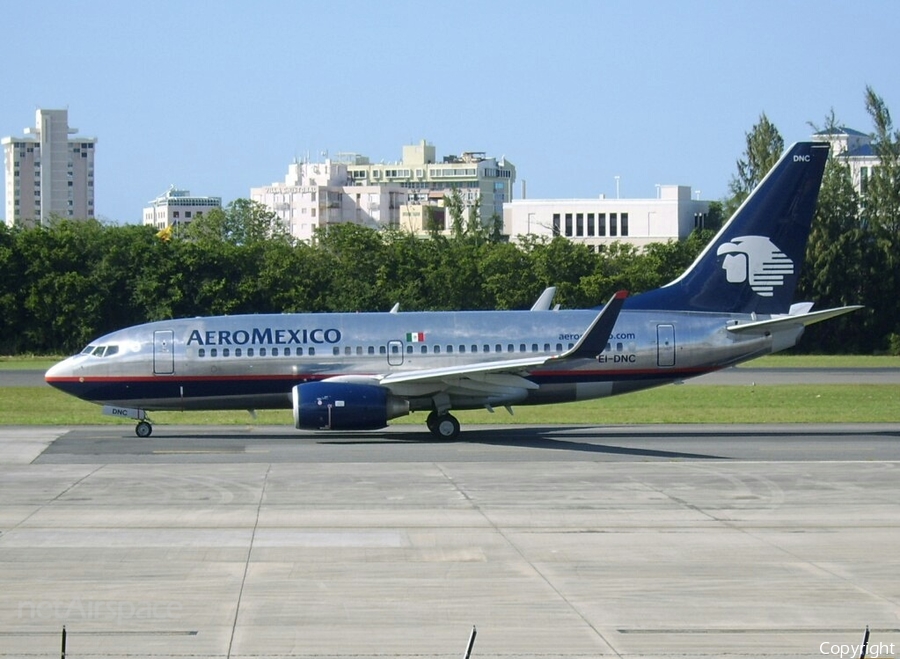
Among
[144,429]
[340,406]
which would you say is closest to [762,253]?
[340,406]

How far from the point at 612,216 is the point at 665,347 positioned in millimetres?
106338

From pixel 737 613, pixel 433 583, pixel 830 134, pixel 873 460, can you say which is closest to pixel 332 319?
pixel 873 460

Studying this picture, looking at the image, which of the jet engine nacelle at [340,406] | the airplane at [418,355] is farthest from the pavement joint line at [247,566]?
the airplane at [418,355]

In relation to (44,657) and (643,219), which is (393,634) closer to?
(44,657)

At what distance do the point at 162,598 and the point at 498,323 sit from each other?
62.2ft

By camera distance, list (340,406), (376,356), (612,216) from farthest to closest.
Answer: (612,216) < (376,356) < (340,406)

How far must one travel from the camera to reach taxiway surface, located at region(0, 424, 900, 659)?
460 inches

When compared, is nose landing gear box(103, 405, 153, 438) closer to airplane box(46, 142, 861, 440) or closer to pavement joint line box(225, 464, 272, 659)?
airplane box(46, 142, 861, 440)

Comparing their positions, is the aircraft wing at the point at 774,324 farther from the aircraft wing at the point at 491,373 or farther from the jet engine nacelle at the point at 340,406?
the jet engine nacelle at the point at 340,406

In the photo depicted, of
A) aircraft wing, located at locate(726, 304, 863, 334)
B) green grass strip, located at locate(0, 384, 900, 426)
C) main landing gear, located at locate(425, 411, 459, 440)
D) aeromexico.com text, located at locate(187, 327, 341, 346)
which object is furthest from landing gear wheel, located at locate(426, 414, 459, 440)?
aircraft wing, located at locate(726, 304, 863, 334)

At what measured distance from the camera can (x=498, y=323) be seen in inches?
1235

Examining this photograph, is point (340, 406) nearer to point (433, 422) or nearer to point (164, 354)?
point (433, 422)

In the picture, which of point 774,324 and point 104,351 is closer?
point 774,324

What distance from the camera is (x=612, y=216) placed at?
136 meters
